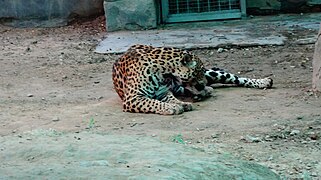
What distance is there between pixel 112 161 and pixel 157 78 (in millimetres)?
2872

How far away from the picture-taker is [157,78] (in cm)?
645

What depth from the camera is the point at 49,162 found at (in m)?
3.62

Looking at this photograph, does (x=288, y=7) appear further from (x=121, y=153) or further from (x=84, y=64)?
(x=121, y=153)

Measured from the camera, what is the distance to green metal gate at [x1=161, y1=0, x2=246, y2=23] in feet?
34.3

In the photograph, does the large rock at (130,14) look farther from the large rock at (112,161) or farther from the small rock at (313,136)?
the large rock at (112,161)

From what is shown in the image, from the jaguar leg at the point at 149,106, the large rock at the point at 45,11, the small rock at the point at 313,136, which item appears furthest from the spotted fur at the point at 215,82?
the large rock at the point at 45,11

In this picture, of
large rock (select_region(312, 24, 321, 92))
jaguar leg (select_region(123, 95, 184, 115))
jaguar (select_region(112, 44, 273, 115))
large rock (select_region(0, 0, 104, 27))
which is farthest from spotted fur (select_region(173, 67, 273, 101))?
large rock (select_region(0, 0, 104, 27))

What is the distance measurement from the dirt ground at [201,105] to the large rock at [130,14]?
43 centimetres

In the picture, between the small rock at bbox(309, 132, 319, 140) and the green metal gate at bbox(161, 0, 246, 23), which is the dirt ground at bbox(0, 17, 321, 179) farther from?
the green metal gate at bbox(161, 0, 246, 23)

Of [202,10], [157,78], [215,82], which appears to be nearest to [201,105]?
[157,78]

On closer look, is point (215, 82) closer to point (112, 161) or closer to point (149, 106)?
point (149, 106)

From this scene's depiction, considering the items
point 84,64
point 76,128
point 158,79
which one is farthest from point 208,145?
point 84,64

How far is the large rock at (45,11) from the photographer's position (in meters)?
10.9

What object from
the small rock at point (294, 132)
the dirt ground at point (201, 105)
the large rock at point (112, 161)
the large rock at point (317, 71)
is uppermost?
the large rock at point (112, 161)
